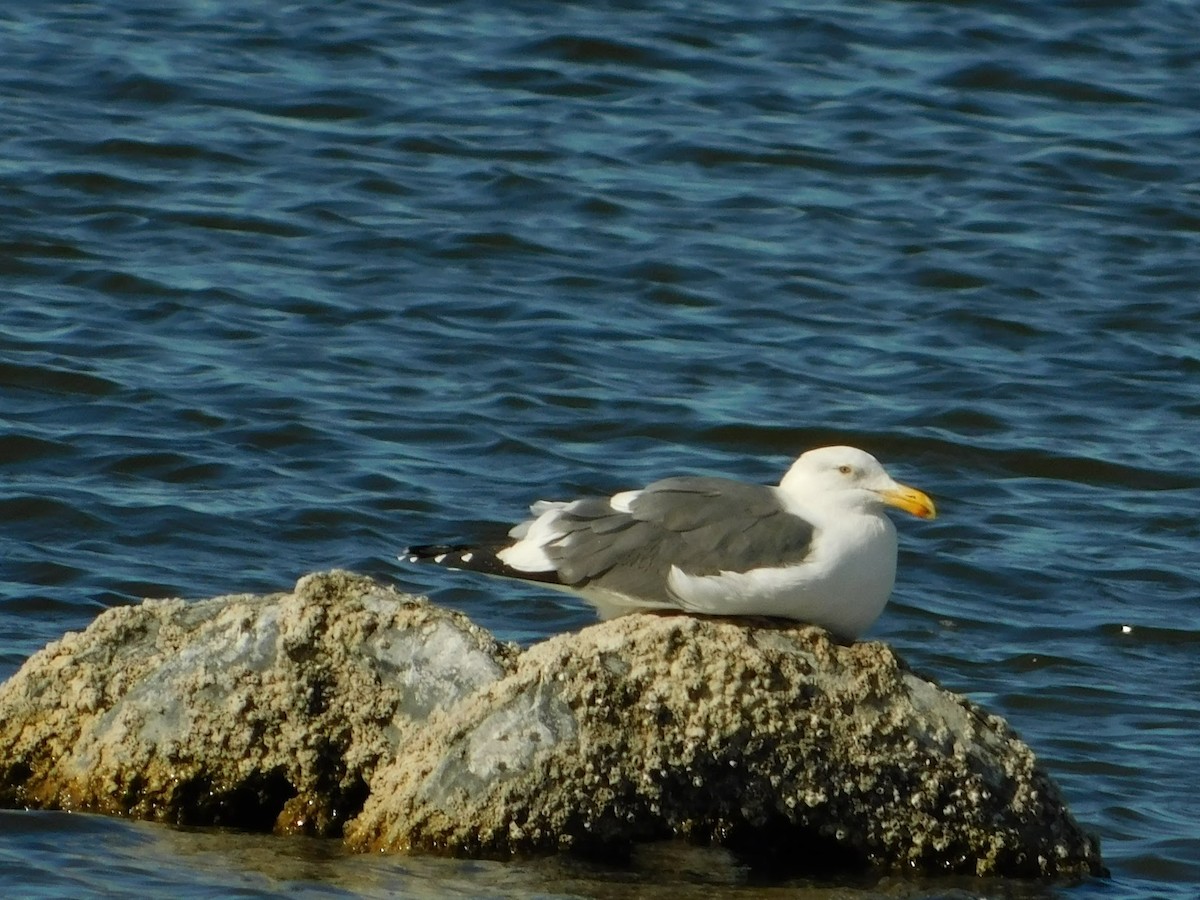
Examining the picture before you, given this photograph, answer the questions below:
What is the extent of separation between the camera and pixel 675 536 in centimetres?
612

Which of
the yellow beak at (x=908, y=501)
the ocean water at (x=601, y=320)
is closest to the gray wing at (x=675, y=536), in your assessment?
the yellow beak at (x=908, y=501)

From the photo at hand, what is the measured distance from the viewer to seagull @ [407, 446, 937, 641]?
595 centimetres

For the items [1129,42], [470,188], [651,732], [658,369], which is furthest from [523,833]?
[1129,42]

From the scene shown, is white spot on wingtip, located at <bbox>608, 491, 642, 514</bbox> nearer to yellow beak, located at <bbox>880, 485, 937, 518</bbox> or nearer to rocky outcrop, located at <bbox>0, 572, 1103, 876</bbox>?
rocky outcrop, located at <bbox>0, 572, 1103, 876</bbox>

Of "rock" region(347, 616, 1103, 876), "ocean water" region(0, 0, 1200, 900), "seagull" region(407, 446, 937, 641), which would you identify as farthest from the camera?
"ocean water" region(0, 0, 1200, 900)

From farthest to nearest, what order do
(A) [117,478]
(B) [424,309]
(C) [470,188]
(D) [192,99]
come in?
(D) [192,99], (C) [470,188], (B) [424,309], (A) [117,478]

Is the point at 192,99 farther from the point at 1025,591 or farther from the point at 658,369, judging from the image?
the point at 1025,591

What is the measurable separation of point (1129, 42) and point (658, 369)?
300 inches

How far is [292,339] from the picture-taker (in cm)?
1213

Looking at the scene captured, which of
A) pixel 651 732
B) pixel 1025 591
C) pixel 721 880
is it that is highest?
pixel 651 732

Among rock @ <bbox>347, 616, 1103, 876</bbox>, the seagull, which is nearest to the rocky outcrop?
rock @ <bbox>347, 616, 1103, 876</bbox>

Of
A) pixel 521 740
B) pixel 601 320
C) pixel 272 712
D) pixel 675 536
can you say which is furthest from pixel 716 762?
pixel 601 320

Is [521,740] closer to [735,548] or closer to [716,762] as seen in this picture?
[716,762]

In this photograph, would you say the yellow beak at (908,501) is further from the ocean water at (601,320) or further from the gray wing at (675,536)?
the ocean water at (601,320)
